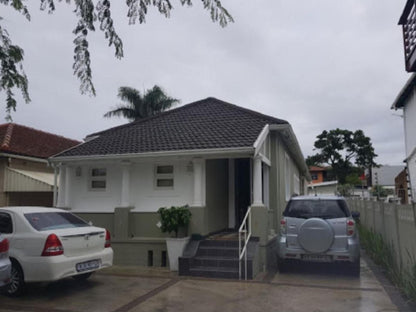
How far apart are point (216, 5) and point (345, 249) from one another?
6477mm

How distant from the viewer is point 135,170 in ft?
37.4

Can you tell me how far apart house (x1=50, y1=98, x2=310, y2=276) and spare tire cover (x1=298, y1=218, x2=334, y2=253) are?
1.32 meters

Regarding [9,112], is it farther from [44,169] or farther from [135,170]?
[44,169]

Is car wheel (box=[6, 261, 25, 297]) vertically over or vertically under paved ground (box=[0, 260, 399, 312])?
over

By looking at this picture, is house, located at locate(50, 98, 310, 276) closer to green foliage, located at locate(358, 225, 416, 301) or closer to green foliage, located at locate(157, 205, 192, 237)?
green foliage, located at locate(157, 205, 192, 237)

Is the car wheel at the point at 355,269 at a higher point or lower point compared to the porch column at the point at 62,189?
lower

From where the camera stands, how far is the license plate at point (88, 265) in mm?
7083

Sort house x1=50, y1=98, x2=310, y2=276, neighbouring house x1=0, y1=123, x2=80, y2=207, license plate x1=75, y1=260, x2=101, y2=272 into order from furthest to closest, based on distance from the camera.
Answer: neighbouring house x1=0, y1=123, x2=80, y2=207
house x1=50, y1=98, x2=310, y2=276
license plate x1=75, y1=260, x2=101, y2=272

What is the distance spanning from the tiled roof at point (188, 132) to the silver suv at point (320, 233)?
208 centimetres

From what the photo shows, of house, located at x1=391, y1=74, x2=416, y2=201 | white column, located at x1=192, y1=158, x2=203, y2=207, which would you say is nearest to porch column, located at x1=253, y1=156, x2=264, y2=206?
white column, located at x1=192, y1=158, x2=203, y2=207

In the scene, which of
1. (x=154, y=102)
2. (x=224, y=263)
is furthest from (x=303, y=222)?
(x=154, y=102)

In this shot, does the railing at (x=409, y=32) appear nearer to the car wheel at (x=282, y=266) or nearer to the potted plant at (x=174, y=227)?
the car wheel at (x=282, y=266)

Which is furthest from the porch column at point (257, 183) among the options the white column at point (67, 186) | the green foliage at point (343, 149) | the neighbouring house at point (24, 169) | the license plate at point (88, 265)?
the green foliage at point (343, 149)

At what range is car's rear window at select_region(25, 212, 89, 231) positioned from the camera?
7148 mm
